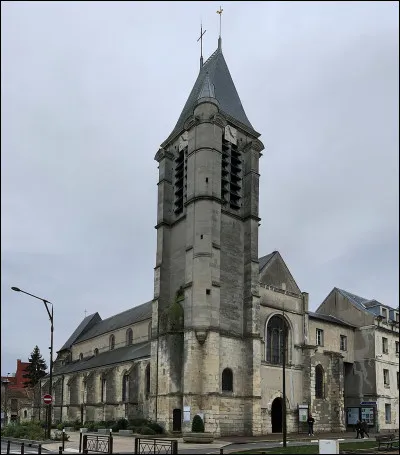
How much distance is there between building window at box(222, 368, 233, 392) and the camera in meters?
36.6

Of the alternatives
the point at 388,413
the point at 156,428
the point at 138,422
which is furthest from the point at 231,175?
the point at 388,413

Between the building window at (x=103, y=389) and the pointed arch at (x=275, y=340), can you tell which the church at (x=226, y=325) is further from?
the building window at (x=103, y=389)

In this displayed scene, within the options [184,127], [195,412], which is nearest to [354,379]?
[195,412]

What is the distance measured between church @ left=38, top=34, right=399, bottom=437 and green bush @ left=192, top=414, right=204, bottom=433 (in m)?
0.58

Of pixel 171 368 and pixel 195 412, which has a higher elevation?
pixel 171 368

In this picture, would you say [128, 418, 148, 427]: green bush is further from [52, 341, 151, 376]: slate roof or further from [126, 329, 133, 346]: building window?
[126, 329, 133, 346]: building window

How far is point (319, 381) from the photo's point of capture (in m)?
43.7

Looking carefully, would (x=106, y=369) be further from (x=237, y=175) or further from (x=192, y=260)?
(x=237, y=175)

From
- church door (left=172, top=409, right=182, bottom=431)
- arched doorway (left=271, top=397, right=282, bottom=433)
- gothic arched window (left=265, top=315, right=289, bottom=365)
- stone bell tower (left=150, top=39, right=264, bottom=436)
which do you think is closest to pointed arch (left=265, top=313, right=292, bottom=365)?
gothic arched window (left=265, top=315, right=289, bottom=365)

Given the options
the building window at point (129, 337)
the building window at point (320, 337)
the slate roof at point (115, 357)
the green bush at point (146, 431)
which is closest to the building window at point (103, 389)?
the slate roof at point (115, 357)

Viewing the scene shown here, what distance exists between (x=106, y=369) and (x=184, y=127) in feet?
76.9

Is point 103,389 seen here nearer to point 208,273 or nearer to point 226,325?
point 226,325

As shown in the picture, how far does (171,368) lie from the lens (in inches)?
1455

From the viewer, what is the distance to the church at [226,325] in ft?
120
